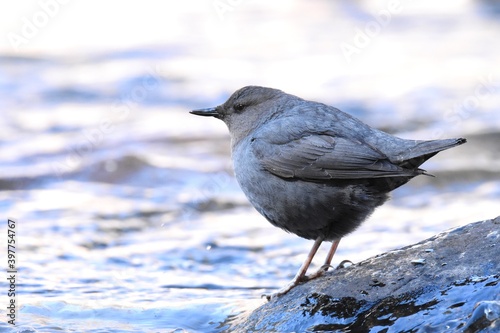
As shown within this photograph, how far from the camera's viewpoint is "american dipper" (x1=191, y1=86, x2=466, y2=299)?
4250 mm

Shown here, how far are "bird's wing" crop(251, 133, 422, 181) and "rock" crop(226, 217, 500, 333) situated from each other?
445 millimetres

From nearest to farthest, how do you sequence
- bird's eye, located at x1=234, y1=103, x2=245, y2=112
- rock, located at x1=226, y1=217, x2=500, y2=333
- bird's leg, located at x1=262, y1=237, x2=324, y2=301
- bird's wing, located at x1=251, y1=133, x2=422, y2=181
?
rock, located at x1=226, y1=217, x2=500, y2=333 → bird's wing, located at x1=251, y1=133, x2=422, y2=181 → bird's leg, located at x1=262, y1=237, x2=324, y2=301 → bird's eye, located at x1=234, y1=103, x2=245, y2=112

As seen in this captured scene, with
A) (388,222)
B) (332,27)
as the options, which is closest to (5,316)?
(388,222)

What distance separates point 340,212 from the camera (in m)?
4.38

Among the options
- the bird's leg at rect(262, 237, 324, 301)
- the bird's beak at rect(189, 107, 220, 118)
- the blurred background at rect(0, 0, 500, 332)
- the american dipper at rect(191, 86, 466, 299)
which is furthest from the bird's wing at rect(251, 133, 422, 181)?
the blurred background at rect(0, 0, 500, 332)

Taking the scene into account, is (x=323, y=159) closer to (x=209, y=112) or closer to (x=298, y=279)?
(x=298, y=279)

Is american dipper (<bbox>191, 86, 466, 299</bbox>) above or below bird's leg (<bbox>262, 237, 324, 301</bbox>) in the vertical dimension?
above

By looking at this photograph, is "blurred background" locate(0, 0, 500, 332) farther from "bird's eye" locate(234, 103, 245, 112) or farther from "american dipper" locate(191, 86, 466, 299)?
"bird's eye" locate(234, 103, 245, 112)

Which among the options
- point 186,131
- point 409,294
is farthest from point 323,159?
point 186,131

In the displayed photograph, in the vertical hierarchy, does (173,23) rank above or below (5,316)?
above

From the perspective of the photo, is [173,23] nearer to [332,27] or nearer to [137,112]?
[332,27]

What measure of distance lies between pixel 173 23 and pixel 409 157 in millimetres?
12638

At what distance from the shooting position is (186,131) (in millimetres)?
10312

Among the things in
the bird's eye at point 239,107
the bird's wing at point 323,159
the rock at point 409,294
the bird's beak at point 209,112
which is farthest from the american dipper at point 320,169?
the bird's beak at point 209,112
